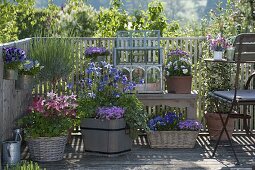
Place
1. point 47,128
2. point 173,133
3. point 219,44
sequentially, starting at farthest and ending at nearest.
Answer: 1. point 219,44
2. point 173,133
3. point 47,128

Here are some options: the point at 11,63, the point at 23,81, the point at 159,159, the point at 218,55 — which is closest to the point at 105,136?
the point at 159,159

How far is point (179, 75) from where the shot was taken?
7.14 metres

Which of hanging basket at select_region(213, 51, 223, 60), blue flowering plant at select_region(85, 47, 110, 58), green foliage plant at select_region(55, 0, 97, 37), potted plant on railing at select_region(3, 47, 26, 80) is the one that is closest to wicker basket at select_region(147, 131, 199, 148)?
hanging basket at select_region(213, 51, 223, 60)

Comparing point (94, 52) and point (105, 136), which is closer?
point (105, 136)

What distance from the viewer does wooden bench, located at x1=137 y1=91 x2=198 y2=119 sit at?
7078 mm

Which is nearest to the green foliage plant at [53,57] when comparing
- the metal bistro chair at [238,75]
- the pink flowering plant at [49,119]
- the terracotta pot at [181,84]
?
the pink flowering plant at [49,119]

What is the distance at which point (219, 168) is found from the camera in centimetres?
593

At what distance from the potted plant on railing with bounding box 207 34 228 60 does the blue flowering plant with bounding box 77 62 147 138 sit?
0.94m

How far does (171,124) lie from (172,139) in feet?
0.53

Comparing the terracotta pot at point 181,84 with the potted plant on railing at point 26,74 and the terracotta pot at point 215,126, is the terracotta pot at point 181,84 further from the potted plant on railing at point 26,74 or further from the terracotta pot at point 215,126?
the potted plant on railing at point 26,74

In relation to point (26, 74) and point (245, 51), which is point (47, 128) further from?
point (245, 51)

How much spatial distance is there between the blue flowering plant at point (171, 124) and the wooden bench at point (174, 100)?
180 millimetres

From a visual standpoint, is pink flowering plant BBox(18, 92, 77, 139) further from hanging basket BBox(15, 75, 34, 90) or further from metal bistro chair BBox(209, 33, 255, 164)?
metal bistro chair BBox(209, 33, 255, 164)

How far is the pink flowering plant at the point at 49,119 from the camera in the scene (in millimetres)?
6145
